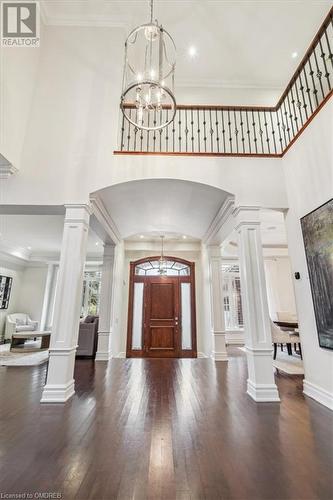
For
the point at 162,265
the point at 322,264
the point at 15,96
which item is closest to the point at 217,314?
the point at 162,265

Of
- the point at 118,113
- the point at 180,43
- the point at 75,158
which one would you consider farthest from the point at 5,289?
the point at 180,43

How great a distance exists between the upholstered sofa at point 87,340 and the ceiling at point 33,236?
256 cm

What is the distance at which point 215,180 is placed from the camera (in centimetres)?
361

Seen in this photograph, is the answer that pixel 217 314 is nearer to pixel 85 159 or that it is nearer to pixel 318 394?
pixel 318 394

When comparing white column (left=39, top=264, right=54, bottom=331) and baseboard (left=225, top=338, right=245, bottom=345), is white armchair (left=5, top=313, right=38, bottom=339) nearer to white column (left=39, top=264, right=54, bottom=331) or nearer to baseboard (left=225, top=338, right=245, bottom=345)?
white column (left=39, top=264, right=54, bottom=331)

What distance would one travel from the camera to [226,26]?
4.73m

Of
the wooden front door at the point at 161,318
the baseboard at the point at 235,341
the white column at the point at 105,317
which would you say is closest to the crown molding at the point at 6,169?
the white column at the point at 105,317

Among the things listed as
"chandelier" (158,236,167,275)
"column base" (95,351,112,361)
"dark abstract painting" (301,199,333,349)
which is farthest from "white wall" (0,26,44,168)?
"chandelier" (158,236,167,275)

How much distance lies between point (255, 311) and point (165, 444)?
6.36ft

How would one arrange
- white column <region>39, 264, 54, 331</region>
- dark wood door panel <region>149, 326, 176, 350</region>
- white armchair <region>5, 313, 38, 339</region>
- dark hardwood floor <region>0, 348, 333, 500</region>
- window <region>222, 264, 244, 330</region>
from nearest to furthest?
dark hardwood floor <region>0, 348, 333, 500</region> → dark wood door panel <region>149, 326, 176, 350</region> → white armchair <region>5, 313, 38, 339</region> → window <region>222, 264, 244, 330</region> → white column <region>39, 264, 54, 331</region>

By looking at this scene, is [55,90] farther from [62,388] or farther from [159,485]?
[159,485]

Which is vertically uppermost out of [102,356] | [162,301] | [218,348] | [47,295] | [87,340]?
[47,295]

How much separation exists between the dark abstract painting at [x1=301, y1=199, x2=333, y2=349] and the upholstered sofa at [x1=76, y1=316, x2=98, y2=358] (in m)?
4.72

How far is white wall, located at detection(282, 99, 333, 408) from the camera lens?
278 cm
